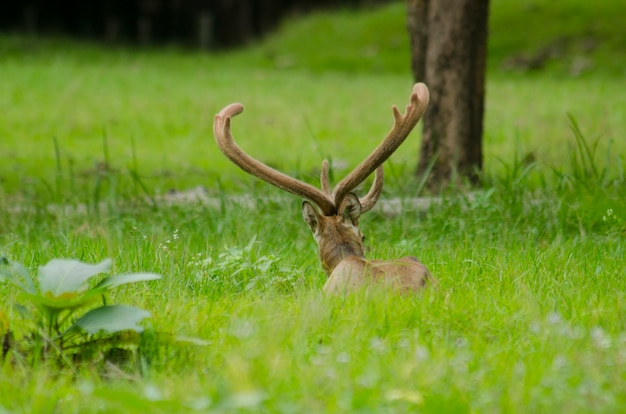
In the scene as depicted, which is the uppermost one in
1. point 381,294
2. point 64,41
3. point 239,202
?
point 381,294

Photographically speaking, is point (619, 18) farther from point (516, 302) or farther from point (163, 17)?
point (516, 302)

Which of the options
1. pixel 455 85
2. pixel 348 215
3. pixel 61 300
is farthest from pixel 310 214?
pixel 455 85

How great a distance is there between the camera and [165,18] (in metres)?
29.3

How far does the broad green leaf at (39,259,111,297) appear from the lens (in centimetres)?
351

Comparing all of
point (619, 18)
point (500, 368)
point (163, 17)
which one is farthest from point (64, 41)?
point (500, 368)

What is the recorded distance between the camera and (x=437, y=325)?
150 inches

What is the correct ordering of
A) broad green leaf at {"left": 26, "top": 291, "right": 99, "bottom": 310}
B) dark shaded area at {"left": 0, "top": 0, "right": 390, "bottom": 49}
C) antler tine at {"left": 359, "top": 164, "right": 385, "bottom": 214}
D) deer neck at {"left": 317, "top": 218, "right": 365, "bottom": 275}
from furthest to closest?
dark shaded area at {"left": 0, "top": 0, "right": 390, "bottom": 49} → antler tine at {"left": 359, "top": 164, "right": 385, "bottom": 214} → deer neck at {"left": 317, "top": 218, "right": 365, "bottom": 275} → broad green leaf at {"left": 26, "top": 291, "right": 99, "bottom": 310}

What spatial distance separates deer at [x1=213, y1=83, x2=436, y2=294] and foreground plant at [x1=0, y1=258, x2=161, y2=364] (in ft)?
3.16

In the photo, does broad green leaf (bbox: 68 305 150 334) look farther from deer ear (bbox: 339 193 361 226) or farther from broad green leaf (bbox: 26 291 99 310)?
deer ear (bbox: 339 193 361 226)

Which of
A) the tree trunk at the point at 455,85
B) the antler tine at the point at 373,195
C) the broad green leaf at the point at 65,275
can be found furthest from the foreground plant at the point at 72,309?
the tree trunk at the point at 455,85

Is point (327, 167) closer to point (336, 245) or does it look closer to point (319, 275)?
point (336, 245)

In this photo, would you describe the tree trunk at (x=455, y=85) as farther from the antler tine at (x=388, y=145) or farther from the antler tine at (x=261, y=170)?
the antler tine at (x=261, y=170)

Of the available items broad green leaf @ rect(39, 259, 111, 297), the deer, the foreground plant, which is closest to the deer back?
the deer

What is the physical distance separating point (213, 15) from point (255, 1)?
1.25 m
